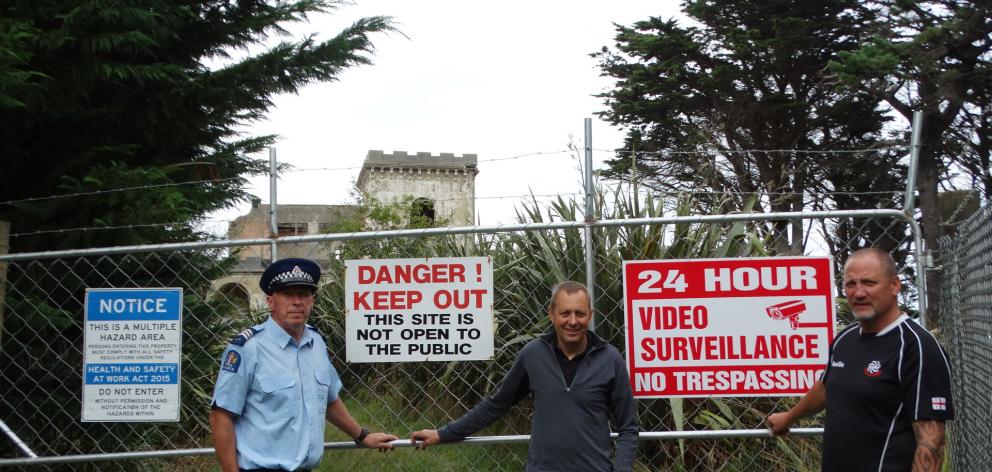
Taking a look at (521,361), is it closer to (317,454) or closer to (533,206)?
(317,454)

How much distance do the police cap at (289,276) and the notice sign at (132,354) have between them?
3.87ft

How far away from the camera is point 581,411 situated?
3477 millimetres

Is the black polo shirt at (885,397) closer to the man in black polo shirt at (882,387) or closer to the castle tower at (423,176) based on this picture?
the man in black polo shirt at (882,387)

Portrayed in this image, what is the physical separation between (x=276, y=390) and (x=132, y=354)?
1.57 meters

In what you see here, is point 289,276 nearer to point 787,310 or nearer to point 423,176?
point 787,310

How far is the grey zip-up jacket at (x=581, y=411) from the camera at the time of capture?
3439 millimetres

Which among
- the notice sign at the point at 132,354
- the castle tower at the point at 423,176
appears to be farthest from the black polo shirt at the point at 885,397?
the castle tower at the point at 423,176

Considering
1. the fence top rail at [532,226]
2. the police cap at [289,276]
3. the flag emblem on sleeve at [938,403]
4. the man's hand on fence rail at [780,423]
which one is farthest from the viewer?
the fence top rail at [532,226]

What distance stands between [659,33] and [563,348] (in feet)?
90.4

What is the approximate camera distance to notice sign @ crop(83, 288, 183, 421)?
4.61m

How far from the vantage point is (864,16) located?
1088 inches

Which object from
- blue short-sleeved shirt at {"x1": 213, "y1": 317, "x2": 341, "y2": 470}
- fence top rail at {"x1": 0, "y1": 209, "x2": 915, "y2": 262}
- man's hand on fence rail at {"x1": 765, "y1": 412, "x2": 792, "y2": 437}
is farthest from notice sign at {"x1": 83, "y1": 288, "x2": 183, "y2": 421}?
man's hand on fence rail at {"x1": 765, "y1": 412, "x2": 792, "y2": 437}

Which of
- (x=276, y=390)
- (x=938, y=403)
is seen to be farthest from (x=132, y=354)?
(x=938, y=403)

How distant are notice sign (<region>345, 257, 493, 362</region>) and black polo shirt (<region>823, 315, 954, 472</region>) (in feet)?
5.72
